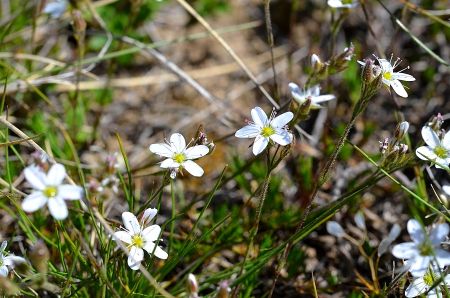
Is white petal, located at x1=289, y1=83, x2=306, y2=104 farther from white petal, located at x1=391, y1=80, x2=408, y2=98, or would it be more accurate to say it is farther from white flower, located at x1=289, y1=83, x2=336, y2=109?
white petal, located at x1=391, y1=80, x2=408, y2=98

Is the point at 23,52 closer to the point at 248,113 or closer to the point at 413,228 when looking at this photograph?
the point at 248,113

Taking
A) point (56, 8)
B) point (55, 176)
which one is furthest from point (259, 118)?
point (56, 8)

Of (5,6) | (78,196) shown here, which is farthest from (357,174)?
(5,6)

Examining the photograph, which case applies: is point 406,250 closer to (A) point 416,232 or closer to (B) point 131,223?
(A) point 416,232

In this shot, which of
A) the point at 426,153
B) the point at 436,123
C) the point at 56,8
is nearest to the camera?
the point at 426,153

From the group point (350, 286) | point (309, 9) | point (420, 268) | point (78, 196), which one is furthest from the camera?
point (309, 9)
